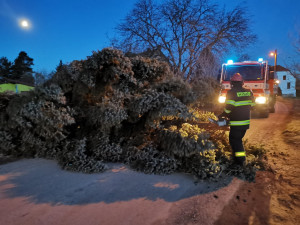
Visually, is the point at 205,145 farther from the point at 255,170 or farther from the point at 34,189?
the point at 34,189

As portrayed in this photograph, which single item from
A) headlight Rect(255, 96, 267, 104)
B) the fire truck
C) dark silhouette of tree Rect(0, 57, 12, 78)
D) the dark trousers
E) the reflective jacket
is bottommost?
the dark trousers

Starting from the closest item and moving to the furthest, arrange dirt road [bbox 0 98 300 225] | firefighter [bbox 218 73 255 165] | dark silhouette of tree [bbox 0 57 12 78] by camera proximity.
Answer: dirt road [bbox 0 98 300 225] < firefighter [bbox 218 73 255 165] < dark silhouette of tree [bbox 0 57 12 78]

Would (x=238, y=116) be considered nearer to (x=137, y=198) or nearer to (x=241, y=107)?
(x=241, y=107)

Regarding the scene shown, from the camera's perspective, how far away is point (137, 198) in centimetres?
291

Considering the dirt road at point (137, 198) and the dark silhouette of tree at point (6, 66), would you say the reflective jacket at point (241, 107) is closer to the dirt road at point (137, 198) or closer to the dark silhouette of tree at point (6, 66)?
the dirt road at point (137, 198)

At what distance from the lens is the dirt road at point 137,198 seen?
2.47 meters

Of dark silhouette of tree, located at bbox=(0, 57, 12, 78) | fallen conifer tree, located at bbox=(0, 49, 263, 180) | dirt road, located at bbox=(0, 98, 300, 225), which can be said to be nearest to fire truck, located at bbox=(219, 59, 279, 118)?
fallen conifer tree, located at bbox=(0, 49, 263, 180)

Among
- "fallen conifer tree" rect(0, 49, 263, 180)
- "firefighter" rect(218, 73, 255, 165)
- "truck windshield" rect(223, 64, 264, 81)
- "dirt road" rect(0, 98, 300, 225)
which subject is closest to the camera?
"dirt road" rect(0, 98, 300, 225)

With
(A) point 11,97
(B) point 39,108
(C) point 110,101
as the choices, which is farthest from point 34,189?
(A) point 11,97

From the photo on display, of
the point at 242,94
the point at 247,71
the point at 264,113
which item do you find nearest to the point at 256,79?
the point at 247,71

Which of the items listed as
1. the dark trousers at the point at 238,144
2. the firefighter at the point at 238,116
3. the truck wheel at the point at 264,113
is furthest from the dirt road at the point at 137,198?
the truck wheel at the point at 264,113

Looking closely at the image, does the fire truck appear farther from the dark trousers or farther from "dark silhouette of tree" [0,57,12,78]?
"dark silhouette of tree" [0,57,12,78]

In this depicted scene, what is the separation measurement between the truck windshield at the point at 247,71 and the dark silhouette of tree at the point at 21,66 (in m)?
29.5

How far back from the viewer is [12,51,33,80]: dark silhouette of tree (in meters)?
30.1
